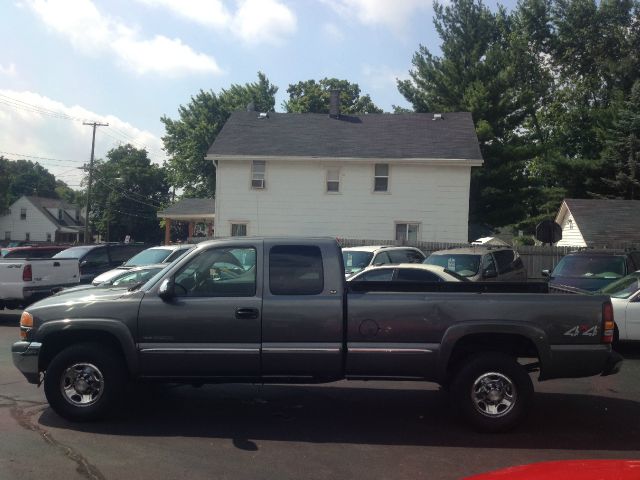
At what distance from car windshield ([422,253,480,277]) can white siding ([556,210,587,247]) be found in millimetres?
14610

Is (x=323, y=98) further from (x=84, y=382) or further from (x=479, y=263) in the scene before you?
(x=84, y=382)

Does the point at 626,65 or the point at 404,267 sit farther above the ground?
the point at 626,65

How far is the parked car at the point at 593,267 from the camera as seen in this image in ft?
46.3

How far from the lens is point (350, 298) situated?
6391 mm

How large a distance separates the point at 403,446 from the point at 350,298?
1.45 m

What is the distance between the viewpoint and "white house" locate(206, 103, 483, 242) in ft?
95.1

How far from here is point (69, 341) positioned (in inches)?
263

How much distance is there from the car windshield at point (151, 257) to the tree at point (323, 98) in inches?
1424

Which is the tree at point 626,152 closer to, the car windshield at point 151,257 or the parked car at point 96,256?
the parked car at point 96,256

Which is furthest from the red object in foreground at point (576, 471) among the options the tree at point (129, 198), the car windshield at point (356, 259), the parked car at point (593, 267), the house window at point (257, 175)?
the tree at point (129, 198)

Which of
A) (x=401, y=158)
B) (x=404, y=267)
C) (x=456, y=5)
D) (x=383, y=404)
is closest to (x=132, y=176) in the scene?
(x=456, y=5)

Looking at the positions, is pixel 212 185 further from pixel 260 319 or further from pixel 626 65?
pixel 260 319

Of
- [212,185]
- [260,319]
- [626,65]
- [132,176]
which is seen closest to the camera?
[260,319]

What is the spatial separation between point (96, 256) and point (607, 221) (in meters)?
21.4
